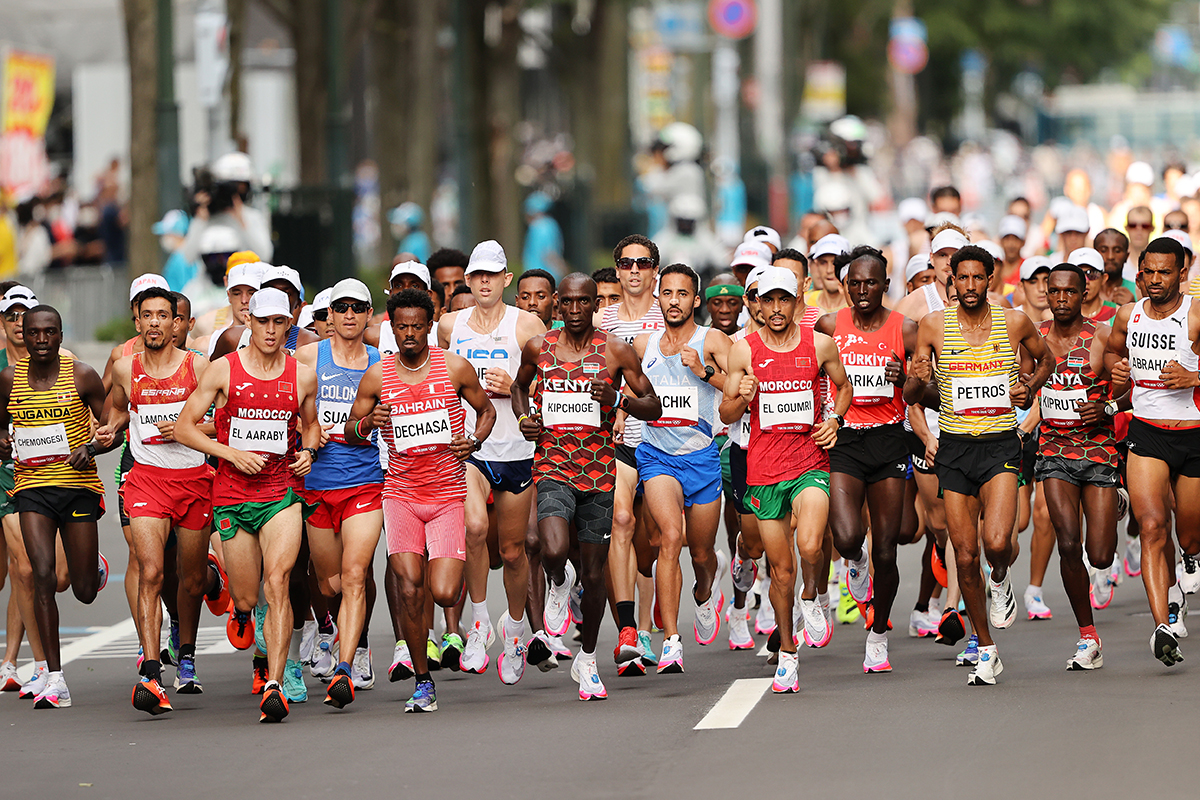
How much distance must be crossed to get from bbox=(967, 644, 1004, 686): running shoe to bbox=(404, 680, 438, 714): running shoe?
8.31ft

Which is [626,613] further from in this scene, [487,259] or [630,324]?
[487,259]

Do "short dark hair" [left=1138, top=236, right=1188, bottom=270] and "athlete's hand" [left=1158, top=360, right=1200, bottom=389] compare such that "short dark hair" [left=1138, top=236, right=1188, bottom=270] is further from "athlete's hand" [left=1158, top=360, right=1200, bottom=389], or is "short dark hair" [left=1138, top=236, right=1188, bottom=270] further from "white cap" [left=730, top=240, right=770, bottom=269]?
"white cap" [left=730, top=240, right=770, bottom=269]

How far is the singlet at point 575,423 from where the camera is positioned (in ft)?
38.3

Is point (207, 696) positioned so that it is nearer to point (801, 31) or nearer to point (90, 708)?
point (90, 708)

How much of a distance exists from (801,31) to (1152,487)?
43835 millimetres

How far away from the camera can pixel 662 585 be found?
11.8 m

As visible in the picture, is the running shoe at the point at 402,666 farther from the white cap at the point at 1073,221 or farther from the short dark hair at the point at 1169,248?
the white cap at the point at 1073,221

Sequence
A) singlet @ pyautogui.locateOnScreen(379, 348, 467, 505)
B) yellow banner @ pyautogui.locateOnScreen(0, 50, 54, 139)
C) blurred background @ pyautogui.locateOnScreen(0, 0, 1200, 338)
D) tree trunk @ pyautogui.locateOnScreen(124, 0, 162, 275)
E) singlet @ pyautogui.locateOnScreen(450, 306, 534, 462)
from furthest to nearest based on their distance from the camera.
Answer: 1. yellow banner @ pyautogui.locateOnScreen(0, 50, 54, 139)
2. tree trunk @ pyautogui.locateOnScreen(124, 0, 162, 275)
3. blurred background @ pyautogui.locateOnScreen(0, 0, 1200, 338)
4. singlet @ pyautogui.locateOnScreen(450, 306, 534, 462)
5. singlet @ pyautogui.locateOnScreen(379, 348, 467, 505)

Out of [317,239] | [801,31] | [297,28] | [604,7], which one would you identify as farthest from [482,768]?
[801,31]

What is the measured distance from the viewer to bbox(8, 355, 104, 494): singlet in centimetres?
1169

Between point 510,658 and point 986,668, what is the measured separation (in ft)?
7.82

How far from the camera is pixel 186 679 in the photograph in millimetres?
11812

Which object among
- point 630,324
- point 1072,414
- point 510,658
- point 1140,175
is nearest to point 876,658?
point 1072,414

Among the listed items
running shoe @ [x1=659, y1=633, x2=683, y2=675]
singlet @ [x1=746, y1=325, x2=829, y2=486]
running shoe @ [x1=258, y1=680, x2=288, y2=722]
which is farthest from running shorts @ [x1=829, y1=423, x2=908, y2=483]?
running shoe @ [x1=258, y1=680, x2=288, y2=722]
